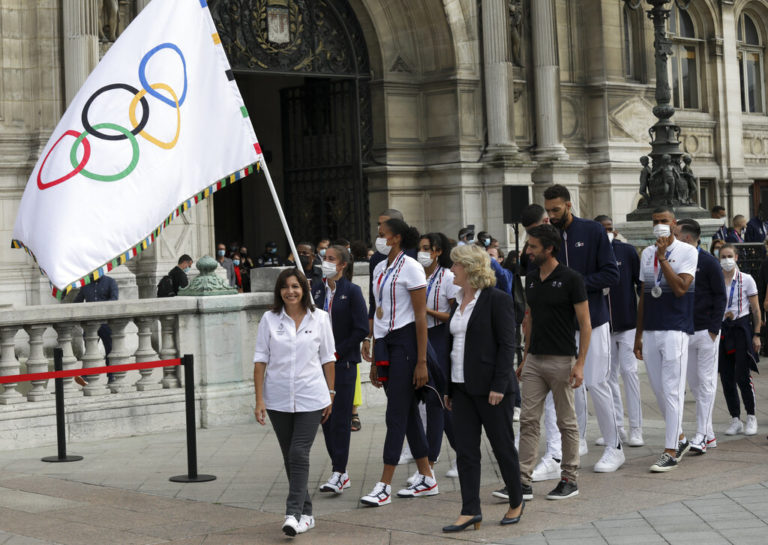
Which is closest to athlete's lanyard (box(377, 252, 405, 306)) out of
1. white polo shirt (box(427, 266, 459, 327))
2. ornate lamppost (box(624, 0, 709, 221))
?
white polo shirt (box(427, 266, 459, 327))

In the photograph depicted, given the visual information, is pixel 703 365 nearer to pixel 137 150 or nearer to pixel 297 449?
pixel 297 449

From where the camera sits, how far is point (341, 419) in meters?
9.56

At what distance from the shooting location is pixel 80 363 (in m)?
12.5

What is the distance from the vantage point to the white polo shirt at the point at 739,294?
12.3 metres

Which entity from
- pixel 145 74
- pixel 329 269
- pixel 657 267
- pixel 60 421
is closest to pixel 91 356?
pixel 60 421

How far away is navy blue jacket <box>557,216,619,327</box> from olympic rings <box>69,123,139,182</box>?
384cm

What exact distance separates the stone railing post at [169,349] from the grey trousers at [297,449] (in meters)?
4.77

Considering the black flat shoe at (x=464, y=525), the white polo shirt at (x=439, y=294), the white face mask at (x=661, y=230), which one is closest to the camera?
the black flat shoe at (x=464, y=525)

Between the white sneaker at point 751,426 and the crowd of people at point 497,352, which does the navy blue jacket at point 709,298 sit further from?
the white sneaker at point 751,426

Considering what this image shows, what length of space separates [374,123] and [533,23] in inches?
159

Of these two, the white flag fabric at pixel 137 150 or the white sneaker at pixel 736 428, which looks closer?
the white flag fabric at pixel 137 150

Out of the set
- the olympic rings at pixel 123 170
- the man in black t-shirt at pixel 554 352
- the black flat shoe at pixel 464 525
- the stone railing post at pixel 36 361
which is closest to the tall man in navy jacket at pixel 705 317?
the man in black t-shirt at pixel 554 352

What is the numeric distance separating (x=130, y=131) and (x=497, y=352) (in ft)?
15.0

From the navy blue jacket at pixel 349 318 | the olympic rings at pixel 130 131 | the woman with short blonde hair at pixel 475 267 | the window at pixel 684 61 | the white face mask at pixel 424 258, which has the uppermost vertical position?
the window at pixel 684 61
